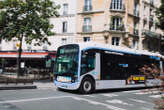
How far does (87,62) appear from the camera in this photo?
1174 cm

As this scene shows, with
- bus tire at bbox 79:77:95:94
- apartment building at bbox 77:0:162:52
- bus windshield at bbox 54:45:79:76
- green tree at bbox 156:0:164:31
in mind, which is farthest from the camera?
apartment building at bbox 77:0:162:52

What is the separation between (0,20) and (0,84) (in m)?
5.51

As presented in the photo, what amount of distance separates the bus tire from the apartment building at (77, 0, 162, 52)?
15.3 meters

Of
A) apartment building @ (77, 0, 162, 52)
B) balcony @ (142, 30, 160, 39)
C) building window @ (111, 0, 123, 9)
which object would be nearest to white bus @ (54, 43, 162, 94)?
apartment building @ (77, 0, 162, 52)

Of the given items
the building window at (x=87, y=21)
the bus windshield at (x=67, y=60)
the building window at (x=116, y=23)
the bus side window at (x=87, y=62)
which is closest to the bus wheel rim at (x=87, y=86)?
the bus side window at (x=87, y=62)

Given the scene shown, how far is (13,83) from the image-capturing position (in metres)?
13.8

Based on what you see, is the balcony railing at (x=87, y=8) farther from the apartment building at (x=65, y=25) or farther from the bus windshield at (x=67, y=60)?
the bus windshield at (x=67, y=60)

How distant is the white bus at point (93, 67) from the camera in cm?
1147

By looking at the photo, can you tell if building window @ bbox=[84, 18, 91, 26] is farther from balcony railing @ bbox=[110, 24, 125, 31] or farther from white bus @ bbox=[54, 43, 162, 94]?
white bus @ bbox=[54, 43, 162, 94]

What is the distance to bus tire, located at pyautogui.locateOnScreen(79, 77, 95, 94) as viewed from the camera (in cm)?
1156

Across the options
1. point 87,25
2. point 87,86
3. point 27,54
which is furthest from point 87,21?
point 87,86

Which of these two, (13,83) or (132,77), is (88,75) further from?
(13,83)

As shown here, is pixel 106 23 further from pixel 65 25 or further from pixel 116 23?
pixel 65 25

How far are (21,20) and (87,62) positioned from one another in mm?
7727
